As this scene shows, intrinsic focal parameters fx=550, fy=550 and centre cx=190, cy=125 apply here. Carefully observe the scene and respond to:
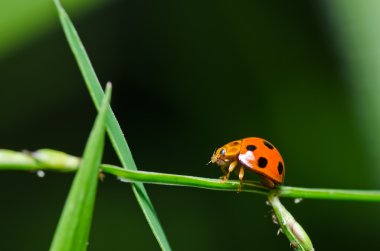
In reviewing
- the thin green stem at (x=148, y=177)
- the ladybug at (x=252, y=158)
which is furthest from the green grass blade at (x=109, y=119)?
the ladybug at (x=252, y=158)

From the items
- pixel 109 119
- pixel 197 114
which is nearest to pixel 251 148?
pixel 109 119

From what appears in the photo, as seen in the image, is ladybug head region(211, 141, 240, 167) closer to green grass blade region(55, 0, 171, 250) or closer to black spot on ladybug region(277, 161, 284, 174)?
black spot on ladybug region(277, 161, 284, 174)

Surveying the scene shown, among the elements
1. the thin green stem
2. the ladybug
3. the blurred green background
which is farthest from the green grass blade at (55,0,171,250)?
the blurred green background

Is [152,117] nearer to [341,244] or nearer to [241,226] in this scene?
[241,226]

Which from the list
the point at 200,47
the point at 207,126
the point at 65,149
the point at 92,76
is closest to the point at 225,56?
the point at 200,47

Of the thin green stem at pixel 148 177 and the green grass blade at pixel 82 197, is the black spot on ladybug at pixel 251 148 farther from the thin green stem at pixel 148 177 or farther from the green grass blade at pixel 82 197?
the green grass blade at pixel 82 197

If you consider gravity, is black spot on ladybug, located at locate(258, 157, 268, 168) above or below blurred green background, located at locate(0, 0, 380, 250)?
below
